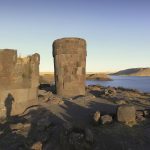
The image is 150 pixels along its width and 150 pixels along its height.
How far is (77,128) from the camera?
10203 millimetres

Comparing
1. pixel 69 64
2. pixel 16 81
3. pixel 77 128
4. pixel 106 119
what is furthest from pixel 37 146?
pixel 69 64

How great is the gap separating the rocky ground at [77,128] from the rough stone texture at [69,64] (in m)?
2.63

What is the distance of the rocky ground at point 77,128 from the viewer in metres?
9.17

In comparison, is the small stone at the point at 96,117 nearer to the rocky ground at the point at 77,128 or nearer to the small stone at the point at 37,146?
the rocky ground at the point at 77,128

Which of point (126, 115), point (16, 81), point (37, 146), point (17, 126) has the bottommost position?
point (37, 146)

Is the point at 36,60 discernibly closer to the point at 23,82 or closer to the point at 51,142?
the point at 23,82

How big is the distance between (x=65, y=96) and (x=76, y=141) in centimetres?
721

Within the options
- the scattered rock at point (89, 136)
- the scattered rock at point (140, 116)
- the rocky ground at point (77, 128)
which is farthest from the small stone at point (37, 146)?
the scattered rock at point (140, 116)

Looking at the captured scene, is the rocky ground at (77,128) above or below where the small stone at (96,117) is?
below

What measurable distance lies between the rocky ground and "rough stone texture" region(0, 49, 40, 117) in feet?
2.26

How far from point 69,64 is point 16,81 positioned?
142 inches

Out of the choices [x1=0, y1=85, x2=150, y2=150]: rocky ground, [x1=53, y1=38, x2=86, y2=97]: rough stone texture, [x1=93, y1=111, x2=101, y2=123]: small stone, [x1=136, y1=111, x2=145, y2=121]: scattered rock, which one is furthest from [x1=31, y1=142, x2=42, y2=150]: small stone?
[x1=53, y1=38, x2=86, y2=97]: rough stone texture

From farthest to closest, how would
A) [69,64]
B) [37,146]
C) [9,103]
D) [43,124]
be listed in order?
[69,64], [9,103], [43,124], [37,146]

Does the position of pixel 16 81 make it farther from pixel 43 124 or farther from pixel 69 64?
pixel 69 64
